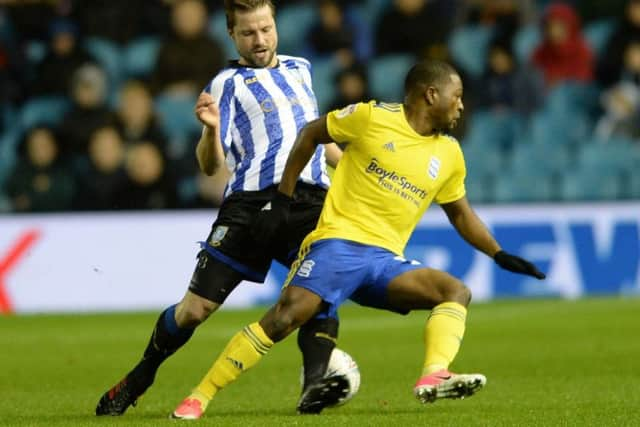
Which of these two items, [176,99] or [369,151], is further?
[176,99]

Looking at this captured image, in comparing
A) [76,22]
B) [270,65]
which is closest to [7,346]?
[270,65]

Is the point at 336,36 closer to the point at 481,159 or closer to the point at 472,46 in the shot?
the point at 472,46

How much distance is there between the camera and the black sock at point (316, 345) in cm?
695

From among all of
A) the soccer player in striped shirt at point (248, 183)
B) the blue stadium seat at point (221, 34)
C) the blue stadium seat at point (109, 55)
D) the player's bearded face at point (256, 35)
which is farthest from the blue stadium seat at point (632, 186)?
the player's bearded face at point (256, 35)

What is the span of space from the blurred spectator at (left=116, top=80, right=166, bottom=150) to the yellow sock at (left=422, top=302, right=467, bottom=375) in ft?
30.7

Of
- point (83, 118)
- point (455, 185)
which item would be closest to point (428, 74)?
point (455, 185)

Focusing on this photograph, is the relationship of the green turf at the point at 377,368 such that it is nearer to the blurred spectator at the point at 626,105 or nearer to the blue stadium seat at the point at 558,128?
the blurred spectator at the point at 626,105

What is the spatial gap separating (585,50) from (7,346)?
871cm

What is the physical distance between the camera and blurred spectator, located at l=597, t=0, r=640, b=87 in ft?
56.3

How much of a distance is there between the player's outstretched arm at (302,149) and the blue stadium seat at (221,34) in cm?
1047

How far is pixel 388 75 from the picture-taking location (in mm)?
17469

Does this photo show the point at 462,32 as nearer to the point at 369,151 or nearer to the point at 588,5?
the point at 588,5

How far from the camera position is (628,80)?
1708 cm

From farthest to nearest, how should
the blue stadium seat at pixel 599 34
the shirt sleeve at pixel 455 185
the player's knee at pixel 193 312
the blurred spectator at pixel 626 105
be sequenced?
the blue stadium seat at pixel 599 34 < the blurred spectator at pixel 626 105 < the player's knee at pixel 193 312 < the shirt sleeve at pixel 455 185
